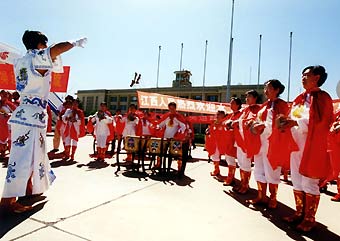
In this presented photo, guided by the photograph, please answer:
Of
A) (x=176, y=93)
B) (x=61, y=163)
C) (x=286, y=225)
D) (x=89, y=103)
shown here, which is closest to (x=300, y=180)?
(x=286, y=225)

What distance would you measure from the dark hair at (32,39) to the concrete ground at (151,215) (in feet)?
6.12

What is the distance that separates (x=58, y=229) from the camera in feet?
8.55

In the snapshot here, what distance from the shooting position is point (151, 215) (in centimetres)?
320

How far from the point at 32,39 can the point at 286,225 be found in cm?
359

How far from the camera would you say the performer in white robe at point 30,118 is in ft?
10.2

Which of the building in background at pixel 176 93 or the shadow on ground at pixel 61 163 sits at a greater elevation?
the building in background at pixel 176 93

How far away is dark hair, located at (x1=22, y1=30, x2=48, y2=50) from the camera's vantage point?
10.8 ft

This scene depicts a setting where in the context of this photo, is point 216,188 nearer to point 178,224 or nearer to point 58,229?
point 178,224

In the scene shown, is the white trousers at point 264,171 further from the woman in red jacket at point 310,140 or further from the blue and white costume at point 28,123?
the blue and white costume at point 28,123

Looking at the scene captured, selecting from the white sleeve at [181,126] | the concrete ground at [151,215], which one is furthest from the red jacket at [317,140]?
the white sleeve at [181,126]

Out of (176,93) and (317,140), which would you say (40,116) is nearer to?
(317,140)

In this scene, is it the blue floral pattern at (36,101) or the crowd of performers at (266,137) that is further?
the blue floral pattern at (36,101)

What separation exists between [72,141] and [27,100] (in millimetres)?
4586

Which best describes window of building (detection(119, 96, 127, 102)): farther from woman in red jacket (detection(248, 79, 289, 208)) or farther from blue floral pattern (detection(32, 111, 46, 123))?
blue floral pattern (detection(32, 111, 46, 123))
